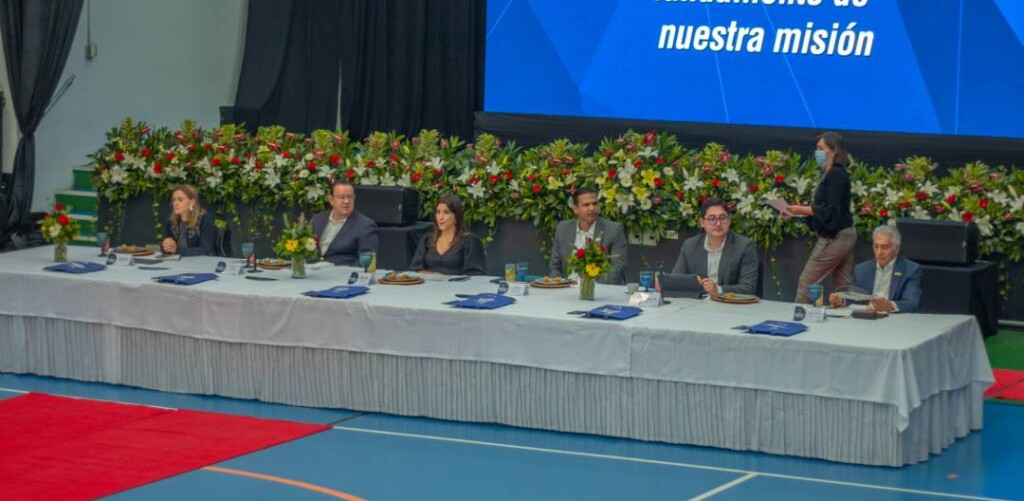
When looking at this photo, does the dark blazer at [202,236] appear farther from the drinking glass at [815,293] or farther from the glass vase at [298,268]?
the drinking glass at [815,293]

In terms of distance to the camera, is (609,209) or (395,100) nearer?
(609,209)

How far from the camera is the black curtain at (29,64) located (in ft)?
42.6

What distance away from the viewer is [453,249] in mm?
8859

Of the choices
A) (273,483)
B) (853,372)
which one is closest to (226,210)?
(273,483)

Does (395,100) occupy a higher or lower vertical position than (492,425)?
higher

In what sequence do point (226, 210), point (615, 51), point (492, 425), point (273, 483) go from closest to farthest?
point (273, 483) → point (492, 425) → point (226, 210) → point (615, 51)

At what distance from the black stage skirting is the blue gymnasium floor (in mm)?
2126

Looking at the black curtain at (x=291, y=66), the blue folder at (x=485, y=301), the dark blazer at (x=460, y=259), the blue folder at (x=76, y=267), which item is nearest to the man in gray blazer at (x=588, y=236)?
the dark blazer at (x=460, y=259)

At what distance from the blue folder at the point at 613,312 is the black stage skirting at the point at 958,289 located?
9.53 ft

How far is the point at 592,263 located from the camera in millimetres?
7699

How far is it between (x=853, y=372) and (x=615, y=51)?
7.20 metres

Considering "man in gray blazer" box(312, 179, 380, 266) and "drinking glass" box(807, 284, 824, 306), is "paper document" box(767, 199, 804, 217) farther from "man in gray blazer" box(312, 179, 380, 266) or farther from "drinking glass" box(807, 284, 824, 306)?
"man in gray blazer" box(312, 179, 380, 266)

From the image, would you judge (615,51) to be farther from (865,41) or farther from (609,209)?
(609,209)

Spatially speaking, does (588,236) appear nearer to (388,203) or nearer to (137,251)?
(388,203)
